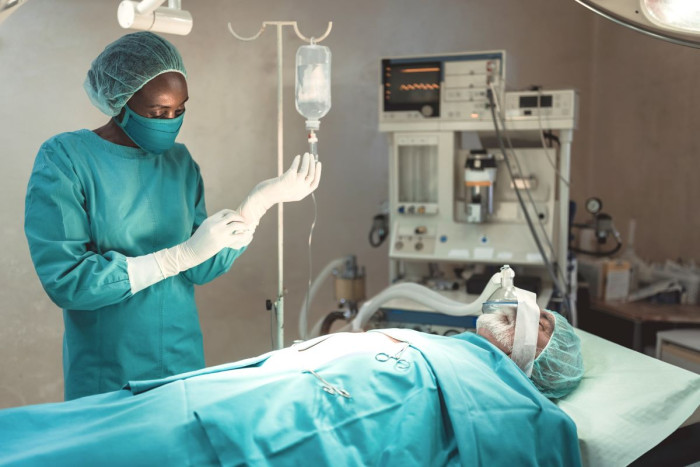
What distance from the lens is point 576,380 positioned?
6.49 ft

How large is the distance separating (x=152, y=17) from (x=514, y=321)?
54.0 inches

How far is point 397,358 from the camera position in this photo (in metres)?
1.82

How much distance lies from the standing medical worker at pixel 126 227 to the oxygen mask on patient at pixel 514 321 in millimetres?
691

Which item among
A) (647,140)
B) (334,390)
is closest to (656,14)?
(334,390)

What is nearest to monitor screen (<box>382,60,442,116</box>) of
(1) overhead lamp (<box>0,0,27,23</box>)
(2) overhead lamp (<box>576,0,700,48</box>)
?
(2) overhead lamp (<box>576,0,700,48</box>)

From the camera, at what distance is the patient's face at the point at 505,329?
2018 millimetres

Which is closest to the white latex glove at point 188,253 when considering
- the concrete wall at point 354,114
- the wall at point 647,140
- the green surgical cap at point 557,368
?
the green surgical cap at point 557,368

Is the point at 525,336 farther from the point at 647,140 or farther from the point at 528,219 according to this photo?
the point at 647,140

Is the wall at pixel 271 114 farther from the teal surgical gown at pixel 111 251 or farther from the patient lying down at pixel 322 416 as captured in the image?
the patient lying down at pixel 322 416

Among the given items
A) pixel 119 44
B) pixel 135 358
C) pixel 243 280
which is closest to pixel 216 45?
pixel 243 280

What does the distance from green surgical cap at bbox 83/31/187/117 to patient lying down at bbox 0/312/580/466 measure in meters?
0.87

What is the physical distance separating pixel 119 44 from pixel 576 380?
1.72m

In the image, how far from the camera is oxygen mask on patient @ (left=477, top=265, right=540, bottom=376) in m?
1.97

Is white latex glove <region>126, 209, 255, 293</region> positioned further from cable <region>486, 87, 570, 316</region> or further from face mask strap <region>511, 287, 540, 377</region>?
cable <region>486, 87, 570, 316</region>
